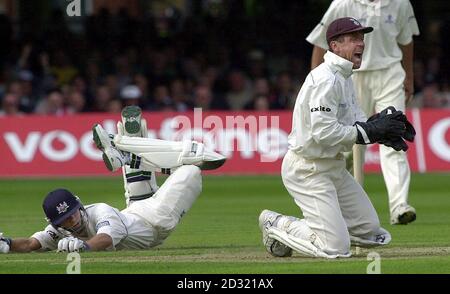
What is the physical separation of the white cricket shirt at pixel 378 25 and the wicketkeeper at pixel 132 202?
258 cm

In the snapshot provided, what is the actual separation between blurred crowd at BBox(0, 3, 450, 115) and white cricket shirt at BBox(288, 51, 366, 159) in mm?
12561

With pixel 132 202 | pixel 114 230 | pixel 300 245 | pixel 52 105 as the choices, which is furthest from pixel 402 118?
pixel 52 105

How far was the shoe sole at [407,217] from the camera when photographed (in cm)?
1282

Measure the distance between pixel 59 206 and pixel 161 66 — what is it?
1477 cm

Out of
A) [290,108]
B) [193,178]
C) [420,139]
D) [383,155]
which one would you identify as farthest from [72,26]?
[193,178]

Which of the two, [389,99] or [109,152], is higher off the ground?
[389,99]

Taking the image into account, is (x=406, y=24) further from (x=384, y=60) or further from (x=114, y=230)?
(x=114, y=230)

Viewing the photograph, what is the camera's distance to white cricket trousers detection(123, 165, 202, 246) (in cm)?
1087

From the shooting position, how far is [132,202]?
38.0 ft

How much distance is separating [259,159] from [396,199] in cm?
896

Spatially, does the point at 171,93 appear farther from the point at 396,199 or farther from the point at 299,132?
the point at 299,132

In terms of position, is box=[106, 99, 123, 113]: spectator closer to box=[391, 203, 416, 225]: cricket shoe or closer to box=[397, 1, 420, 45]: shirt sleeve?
box=[397, 1, 420, 45]: shirt sleeve
